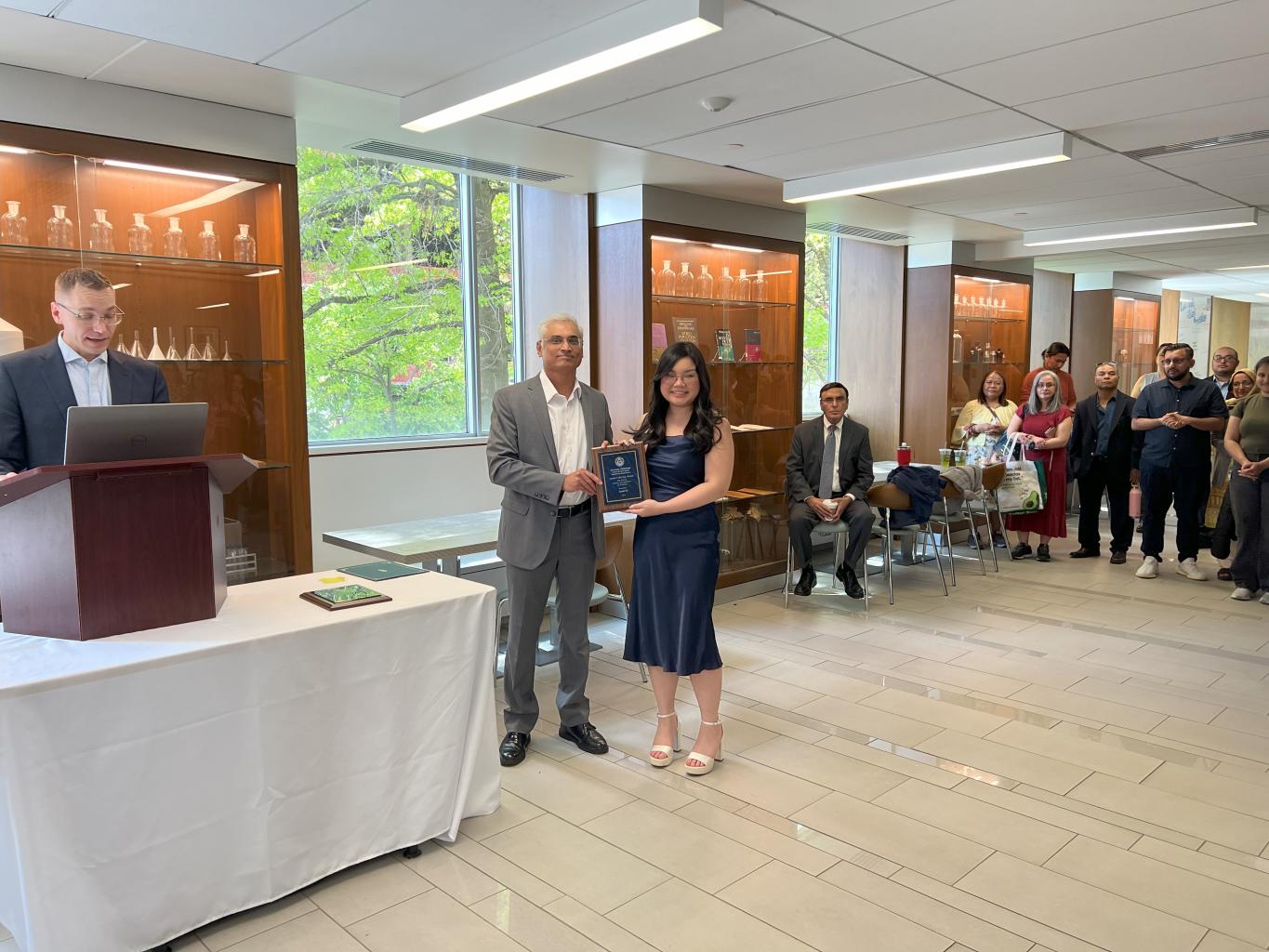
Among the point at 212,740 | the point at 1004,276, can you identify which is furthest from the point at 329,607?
the point at 1004,276

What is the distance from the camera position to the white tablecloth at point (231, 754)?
2367 millimetres

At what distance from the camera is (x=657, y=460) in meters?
3.90

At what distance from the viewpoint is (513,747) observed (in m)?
4.06

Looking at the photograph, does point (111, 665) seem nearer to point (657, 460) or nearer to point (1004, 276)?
point (657, 460)

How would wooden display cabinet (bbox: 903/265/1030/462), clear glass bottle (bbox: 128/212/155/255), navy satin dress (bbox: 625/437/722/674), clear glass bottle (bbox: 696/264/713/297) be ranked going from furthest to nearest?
wooden display cabinet (bbox: 903/265/1030/462)
clear glass bottle (bbox: 696/264/713/297)
clear glass bottle (bbox: 128/212/155/255)
navy satin dress (bbox: 625/437/722/674)

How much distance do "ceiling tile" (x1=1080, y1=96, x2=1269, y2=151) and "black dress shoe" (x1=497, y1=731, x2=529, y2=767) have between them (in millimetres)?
4284

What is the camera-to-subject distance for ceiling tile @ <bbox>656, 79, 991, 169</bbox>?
4.36m

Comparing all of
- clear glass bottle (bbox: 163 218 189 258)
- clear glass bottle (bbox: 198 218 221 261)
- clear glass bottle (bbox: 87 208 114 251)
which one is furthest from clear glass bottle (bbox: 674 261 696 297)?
clear glass bottle (bbox: 87 208 114 251)

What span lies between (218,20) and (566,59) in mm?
1256

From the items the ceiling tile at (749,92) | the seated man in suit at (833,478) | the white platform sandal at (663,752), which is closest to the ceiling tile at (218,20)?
the ceiling tile at (749,92)

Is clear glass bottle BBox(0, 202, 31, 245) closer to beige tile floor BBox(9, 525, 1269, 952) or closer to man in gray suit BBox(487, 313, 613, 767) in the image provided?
man in gray suit BBox(487, 313, 613, 767)

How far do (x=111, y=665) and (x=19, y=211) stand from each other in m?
2.65

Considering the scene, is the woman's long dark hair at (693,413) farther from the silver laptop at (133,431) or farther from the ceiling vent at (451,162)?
the ceiling vent at (451,162)

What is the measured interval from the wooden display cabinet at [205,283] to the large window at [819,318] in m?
5.71
